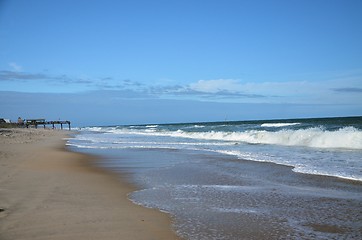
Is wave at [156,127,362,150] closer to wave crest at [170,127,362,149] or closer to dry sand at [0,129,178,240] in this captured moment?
wave crest at [170,127,362,149]

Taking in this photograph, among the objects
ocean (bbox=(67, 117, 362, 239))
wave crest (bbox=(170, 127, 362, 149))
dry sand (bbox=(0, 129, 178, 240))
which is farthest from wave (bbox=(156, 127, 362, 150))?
dry sand (bbox=(0, 129, 178, 240))

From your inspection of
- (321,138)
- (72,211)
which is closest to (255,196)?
(72,211)

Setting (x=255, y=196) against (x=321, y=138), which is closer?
(x=255, y=196)

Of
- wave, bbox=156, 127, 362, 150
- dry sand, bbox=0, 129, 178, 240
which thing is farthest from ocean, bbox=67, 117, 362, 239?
wave, bbox=156, 127, 362, 150

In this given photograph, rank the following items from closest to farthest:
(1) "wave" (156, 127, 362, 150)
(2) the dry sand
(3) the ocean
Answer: (2) the dry sand → (3) the ocean → (1) "wave" (156, 127, 362, 150)

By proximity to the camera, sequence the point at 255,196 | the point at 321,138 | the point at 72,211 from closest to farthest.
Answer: the point at 72,211, the point at 255,196, the point at 321,138

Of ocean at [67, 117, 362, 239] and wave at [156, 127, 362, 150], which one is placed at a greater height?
wave at [156, 127, 362, 150]

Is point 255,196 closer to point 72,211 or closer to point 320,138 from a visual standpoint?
point 72,211

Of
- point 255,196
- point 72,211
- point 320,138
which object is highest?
point 320,138

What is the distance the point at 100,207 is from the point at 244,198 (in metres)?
2.86

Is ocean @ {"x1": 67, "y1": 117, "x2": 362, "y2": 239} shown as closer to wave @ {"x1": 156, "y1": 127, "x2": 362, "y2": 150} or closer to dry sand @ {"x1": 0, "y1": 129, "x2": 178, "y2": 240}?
dry sand @ {"x1": 0, "y1": 129, "x2": 178, "y2": 240}

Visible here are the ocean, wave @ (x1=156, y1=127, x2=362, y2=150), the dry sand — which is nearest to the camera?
the dry sand

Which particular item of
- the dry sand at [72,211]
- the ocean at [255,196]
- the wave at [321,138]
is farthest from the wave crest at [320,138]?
the dry sand at [72,211]

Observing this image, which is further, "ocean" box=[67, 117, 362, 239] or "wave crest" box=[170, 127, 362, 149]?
"wave crest" box=[170, 127, 362, 149]
